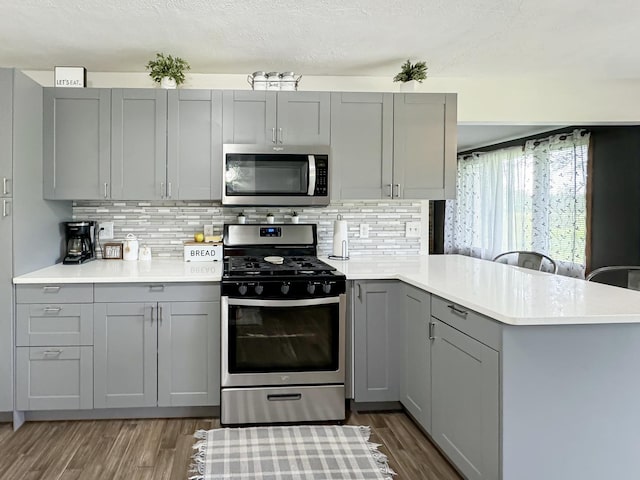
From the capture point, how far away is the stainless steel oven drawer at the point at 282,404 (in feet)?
8.57

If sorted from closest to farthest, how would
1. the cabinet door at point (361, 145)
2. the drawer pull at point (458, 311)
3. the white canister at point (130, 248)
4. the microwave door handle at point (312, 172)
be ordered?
the drawer pull at point (458, 311), the microwave door handle at point (312, 172), the cabinet door at point (361, 145), the white canister at point (130, 248)

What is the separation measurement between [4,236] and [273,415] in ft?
5.90

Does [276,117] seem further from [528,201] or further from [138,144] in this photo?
[528,201]

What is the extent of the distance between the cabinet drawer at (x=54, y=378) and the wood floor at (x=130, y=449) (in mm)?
140

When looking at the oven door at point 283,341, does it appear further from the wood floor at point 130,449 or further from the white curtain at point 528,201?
the white curtain at point 528,201

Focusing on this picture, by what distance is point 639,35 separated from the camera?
277cm

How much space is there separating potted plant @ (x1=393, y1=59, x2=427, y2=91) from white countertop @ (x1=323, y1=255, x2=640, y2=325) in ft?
4.01

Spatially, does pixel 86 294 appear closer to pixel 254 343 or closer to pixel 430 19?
pixel 254 343

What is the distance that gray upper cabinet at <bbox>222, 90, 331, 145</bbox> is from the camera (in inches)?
120

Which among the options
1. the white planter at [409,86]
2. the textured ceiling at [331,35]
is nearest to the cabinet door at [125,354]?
the textured ceiling at [331,35]

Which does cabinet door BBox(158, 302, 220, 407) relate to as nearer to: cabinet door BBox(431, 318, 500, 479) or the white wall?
cabinet door BBox(431, 318, 500, 479)

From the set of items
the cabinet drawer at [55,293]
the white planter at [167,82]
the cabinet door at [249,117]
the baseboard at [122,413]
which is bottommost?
the baseboard at [122,413]

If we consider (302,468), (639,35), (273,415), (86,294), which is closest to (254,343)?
(273,415)

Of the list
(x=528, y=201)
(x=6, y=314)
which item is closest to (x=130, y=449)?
(x=6, y=314)
